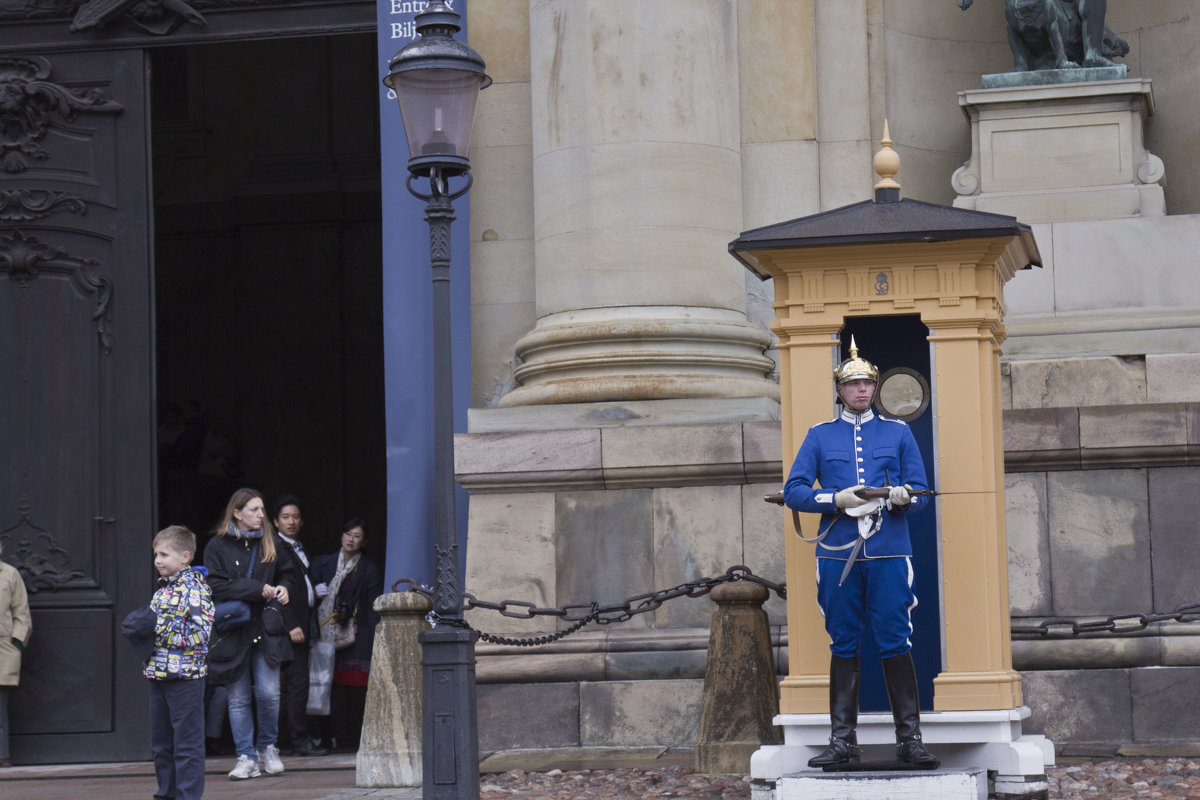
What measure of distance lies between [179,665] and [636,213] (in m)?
4.78

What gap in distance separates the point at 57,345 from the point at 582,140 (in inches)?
164

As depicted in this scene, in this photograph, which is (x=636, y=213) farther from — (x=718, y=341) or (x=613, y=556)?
(x=613, y=556)

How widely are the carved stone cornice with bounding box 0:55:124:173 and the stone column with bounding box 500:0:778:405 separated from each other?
11.8 ft

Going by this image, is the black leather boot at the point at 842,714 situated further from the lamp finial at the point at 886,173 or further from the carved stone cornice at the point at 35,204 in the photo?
the carved stone cornice at the point at 35,204

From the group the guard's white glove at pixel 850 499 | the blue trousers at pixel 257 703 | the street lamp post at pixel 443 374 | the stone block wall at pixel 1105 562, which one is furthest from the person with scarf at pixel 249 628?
the guard's white glove at pixel 850 499

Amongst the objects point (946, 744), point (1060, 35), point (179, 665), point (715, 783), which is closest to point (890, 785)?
point (946, 744)

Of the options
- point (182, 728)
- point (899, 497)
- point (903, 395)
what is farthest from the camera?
point (182, 728)

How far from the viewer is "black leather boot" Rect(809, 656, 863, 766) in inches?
364

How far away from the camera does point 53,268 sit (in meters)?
14.8

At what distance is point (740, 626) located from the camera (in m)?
10.9

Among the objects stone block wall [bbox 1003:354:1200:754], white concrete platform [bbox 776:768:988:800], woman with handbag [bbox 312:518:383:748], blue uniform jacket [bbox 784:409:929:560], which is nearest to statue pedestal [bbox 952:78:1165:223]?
stone block wall [bbox 1003:354:1200:754]

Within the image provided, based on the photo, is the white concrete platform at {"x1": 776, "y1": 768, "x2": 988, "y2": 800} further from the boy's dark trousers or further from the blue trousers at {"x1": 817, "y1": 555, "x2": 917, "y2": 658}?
the boy's dark trousers

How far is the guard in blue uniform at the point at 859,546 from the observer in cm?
923

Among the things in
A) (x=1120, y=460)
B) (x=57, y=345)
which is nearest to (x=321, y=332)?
(x=57, y=345)
